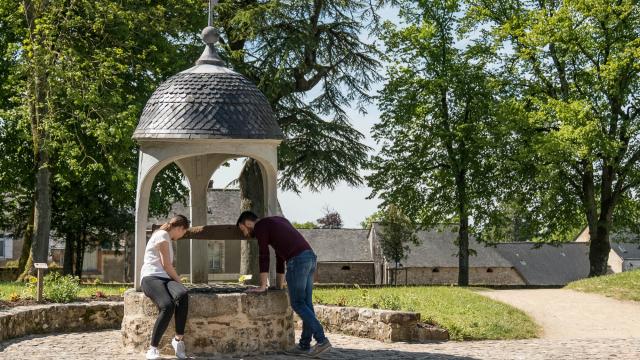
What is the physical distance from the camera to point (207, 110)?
10.1m

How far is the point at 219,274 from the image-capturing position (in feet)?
143

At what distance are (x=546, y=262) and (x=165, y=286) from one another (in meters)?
52.6

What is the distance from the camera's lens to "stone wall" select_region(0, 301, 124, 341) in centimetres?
1138

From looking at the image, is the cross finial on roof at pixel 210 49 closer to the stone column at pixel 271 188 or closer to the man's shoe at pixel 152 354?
the stone column at pixel 271 188

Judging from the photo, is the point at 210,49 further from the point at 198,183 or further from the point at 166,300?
the point at 166,300

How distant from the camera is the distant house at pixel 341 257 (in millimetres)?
51125

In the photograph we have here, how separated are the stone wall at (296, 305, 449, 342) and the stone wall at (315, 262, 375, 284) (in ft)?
125

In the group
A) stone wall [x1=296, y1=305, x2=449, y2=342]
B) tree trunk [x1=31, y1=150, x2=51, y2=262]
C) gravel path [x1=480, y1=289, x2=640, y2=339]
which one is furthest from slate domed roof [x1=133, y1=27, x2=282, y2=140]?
tree trunk [x1=31, y1=150, x2=51, y2=262]

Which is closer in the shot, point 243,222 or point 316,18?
point 243,222

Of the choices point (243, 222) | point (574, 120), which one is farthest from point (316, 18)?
point (243, 222)

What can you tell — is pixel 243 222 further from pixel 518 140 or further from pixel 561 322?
pixel 518 140

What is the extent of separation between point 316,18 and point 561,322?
507 inches

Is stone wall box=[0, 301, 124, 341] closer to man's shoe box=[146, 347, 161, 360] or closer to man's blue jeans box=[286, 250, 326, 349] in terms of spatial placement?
Result: man's shoe box=[146, 347, 161, 360]

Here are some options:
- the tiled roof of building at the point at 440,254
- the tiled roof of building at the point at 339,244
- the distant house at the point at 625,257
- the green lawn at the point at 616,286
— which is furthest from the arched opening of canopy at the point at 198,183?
the distant house at the point at 625,257
